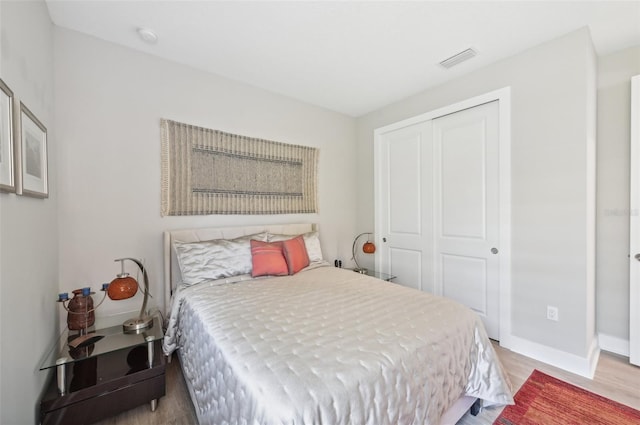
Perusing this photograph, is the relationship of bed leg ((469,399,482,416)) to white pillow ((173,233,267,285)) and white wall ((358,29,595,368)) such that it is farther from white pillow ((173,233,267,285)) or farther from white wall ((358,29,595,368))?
white pillow ((173,233,267,285))

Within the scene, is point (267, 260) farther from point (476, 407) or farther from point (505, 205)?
point (505, 205)

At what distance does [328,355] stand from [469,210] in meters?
2.25

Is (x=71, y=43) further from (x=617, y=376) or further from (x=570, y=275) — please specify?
(x=617, y=376)

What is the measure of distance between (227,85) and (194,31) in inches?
28.4

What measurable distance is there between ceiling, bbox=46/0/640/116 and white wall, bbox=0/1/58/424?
1.85 feet

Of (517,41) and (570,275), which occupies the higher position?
(517,41)

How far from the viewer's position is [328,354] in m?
1.15

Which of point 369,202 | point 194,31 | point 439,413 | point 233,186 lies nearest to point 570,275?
point 439,413

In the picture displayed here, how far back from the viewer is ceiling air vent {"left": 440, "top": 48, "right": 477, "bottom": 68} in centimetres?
234

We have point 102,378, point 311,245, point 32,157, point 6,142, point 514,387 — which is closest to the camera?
point 6,142

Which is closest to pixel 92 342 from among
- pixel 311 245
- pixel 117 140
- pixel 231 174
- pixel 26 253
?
pixel 26 253

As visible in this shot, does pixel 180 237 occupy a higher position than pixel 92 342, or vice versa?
pixel 180 237

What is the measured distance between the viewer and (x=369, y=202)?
3.76 m

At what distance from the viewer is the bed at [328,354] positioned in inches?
38.6
